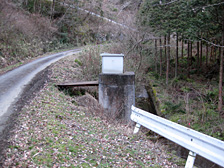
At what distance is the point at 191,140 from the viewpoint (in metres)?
5.43

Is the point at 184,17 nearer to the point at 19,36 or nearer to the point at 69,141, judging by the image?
the point at 19,36

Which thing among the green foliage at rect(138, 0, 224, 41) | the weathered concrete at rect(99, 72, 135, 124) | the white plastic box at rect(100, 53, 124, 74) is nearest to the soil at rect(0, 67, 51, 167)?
the weathered concrete at rect(99, 72, 135, 124)

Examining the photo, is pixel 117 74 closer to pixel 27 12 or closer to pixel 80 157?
pixel 80 157

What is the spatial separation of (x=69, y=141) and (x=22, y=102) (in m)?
3.36

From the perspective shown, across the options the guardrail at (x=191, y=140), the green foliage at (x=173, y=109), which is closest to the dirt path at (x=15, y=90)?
the guardrail at (x=191, y=140)

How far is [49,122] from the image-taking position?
6.41 m

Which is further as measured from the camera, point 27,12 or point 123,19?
point 27,12

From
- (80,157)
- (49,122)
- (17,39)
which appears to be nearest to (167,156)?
(80,157)

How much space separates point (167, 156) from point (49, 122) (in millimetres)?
3515

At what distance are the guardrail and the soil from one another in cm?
393

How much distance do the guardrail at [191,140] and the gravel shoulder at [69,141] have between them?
658 millimetres

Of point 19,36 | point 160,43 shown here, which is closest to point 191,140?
point 160,43

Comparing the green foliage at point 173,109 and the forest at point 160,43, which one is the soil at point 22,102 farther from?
the green foliage at point 173,109

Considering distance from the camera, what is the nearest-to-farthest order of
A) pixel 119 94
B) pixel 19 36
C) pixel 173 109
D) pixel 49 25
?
pixel 119 94, pixel 173 109, pixel 19 36, pixel 49 25
